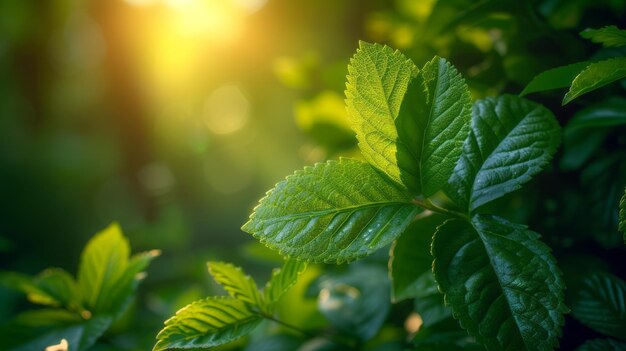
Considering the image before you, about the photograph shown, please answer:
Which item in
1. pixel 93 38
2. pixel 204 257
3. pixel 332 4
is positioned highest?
pixel 93 38

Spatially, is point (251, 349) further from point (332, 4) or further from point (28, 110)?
point (28, 110)

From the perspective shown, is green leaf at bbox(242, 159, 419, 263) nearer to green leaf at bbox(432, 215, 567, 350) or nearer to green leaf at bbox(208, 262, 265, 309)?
green leaf at bbox(432, 215, 567, 350)

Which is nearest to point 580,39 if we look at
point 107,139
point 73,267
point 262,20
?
point 262,20

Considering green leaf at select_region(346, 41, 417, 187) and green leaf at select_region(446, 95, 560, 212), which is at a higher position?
green leaf at select_region(346, 41, 417, 187)

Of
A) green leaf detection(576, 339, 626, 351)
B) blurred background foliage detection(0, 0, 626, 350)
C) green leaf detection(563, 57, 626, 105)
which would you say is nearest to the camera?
green leaf detection(563, 57, 626, 105)

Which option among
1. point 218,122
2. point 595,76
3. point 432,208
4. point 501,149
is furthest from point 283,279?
point 218,122

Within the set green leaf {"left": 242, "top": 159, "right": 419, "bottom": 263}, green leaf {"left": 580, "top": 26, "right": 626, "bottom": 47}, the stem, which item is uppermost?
green leaf {"left": 580, "top": 26, "right": 626, "bottom": 47}

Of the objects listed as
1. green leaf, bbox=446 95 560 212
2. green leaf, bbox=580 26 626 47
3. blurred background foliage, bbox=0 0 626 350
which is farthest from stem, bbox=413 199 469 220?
green leaf, bbox=580 26 626 47
